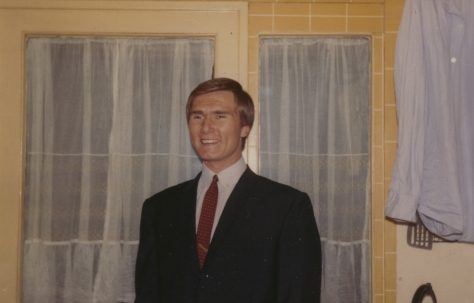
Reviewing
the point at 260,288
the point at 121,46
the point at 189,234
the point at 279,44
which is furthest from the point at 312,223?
the point at 121,46

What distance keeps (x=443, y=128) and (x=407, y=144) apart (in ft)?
0.44

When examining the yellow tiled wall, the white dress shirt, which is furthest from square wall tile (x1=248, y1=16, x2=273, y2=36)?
the white dress shirt

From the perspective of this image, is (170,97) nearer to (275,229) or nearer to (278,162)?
(278,162)

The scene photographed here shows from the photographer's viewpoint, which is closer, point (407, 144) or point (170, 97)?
point (407, 144)

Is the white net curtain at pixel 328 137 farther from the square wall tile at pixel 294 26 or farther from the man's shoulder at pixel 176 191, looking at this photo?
the man's shoulder at pixel 176 191

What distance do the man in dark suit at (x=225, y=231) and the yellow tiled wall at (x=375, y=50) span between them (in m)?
0.36

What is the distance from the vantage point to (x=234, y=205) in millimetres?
1530

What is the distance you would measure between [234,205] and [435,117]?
80cm

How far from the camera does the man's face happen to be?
5.17 feet

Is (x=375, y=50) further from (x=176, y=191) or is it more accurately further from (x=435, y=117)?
(x=176, y=191)

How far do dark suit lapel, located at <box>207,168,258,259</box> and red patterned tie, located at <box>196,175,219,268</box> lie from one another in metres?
0.05

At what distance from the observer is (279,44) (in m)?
1.93

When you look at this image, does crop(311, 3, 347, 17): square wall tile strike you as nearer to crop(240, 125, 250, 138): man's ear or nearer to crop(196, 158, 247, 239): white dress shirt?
crop(240, 125, 250, 138): man's ear

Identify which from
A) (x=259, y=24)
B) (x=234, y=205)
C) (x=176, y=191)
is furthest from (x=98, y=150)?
(x=259, y=24)
